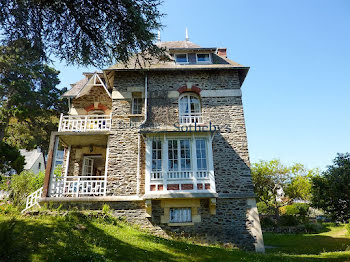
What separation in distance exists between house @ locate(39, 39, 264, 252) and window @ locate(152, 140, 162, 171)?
0.16ft

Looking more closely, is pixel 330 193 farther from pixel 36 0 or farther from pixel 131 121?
pixel 36 0

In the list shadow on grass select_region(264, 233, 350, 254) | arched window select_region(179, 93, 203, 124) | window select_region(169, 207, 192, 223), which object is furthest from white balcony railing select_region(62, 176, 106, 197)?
shadow on grass select_region(264, 233, 350, 254)

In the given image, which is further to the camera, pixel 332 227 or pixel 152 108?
pixel 332 227

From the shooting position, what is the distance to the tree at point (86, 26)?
294 inches

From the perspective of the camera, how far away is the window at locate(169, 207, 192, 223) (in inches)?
426

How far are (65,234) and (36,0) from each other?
7194 millimetres

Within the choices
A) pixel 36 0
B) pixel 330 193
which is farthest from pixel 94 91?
pixel 330 193

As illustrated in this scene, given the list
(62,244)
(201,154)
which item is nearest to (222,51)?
(201,154)

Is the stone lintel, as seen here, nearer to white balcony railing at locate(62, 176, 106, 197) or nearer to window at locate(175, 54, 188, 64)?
white balcony railing at locate(62, 176, 106, 197)

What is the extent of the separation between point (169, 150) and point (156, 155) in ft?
2.20

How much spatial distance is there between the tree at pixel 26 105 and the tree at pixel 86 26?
9.87 metres

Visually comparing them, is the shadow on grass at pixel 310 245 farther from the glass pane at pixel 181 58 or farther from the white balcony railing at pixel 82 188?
the glass pane at pixel 181 58

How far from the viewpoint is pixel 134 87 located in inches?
527

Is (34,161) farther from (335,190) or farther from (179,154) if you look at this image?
(335,190)
